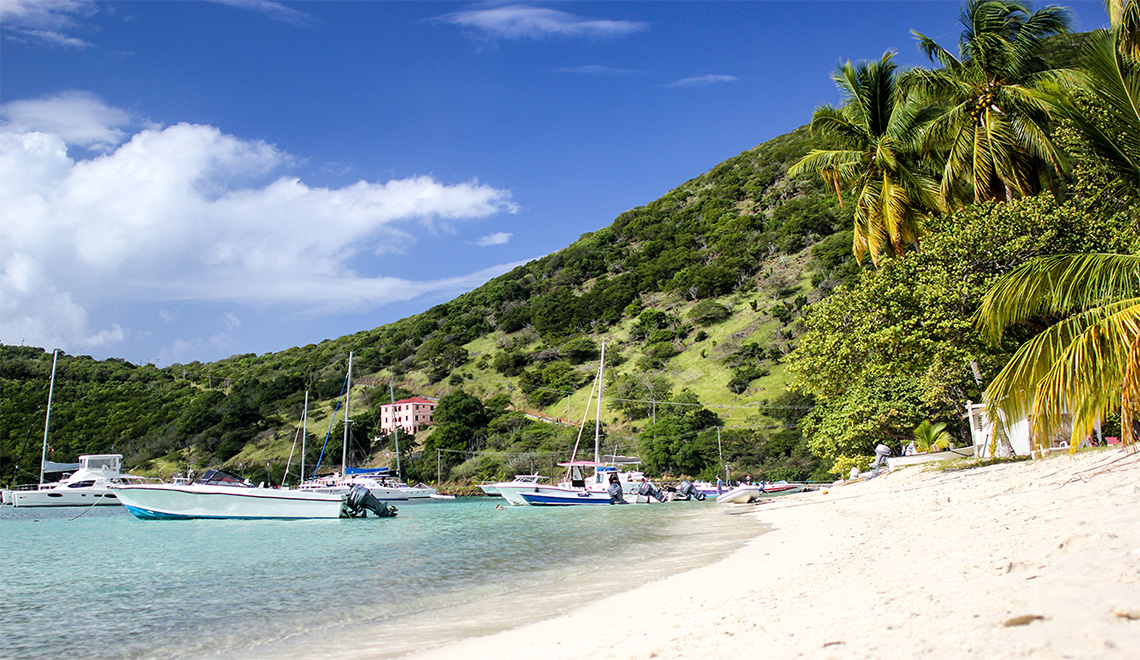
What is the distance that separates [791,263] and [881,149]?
206ft

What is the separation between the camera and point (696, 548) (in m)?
12.7

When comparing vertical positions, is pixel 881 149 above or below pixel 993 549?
above

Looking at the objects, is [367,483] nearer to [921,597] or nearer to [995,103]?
[995,103]

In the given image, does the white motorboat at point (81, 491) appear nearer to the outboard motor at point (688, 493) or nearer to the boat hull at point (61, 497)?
the boat hull at point (61, 497)

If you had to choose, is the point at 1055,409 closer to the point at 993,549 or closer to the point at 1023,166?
the point at 993,549

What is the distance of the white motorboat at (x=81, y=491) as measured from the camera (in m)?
46.5

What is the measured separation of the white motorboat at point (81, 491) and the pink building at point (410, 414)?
3291 cm

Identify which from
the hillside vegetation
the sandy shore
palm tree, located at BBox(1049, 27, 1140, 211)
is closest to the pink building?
the hillside vegetation

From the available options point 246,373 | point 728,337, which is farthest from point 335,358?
point 728,337

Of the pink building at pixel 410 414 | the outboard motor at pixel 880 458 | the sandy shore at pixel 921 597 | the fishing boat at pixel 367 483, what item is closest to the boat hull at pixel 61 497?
the fishing boat at pixel 367 483

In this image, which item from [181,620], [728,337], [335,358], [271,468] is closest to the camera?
[181,620]

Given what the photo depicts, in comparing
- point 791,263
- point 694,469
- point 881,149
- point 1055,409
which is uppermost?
point 791,263

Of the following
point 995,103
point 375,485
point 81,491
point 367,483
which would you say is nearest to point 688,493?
point 375,485

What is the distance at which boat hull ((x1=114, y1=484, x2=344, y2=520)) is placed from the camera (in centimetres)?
2770
